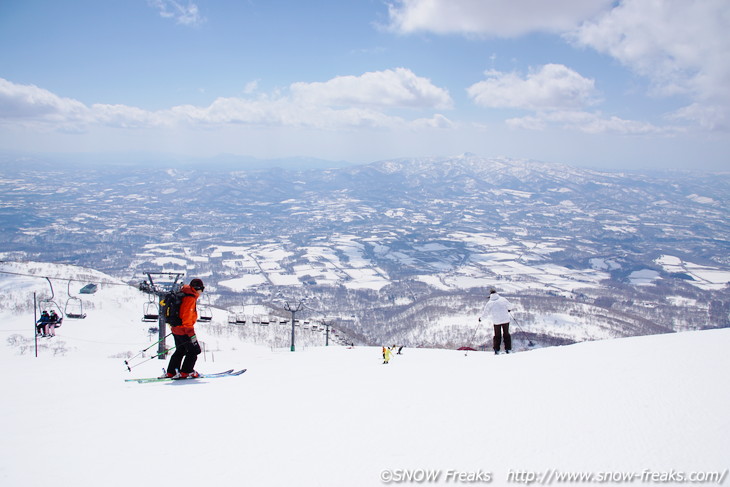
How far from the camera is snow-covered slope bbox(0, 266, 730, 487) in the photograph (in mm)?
3832

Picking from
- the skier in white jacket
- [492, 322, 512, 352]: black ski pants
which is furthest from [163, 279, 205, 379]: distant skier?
[492, 322, 512, 352]: black ski pants

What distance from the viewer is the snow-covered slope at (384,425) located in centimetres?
383

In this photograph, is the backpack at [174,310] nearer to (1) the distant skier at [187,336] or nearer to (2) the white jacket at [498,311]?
(1) the distant skier at [187,336]

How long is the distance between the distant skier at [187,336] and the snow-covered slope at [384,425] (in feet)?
2.46

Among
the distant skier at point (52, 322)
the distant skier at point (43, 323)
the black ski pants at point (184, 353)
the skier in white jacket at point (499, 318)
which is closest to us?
the black ski pants at point (184, 353)

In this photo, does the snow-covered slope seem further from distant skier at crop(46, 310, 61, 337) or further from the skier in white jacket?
distant skier at crop(46, 310, 61, 337)

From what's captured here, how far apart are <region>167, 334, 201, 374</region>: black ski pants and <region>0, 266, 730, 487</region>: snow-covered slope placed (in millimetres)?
747

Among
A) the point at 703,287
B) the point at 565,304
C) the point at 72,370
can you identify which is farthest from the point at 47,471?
the point at 703,287

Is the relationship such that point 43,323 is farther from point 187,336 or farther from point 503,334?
point 503,334

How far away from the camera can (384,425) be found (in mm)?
5016

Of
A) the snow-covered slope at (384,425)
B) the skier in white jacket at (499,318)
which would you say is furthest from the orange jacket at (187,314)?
the skier in white jacket at (499,318)

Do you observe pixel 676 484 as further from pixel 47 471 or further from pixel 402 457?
pixel 47 471

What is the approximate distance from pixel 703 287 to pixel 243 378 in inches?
7802

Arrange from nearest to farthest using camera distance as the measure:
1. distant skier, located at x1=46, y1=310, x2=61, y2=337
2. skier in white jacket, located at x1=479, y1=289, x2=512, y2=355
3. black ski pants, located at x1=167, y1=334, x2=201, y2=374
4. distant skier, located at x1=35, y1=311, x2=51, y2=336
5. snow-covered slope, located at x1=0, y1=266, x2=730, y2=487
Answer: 1. snow-covered slope, located at x1=0, y1=266, x2=730, y2=487
2. black ski pants, located at x1=167, y1=334, x2=201, y2=374
3. skier in white jacket, located at x1=479, y1=289, x2=512, y2=355
4. distant skier, located at x1=35, y1=311, x2=51, y2=336
5. distant skier, located at x1=46, y1=310, x2=61, y2=337
